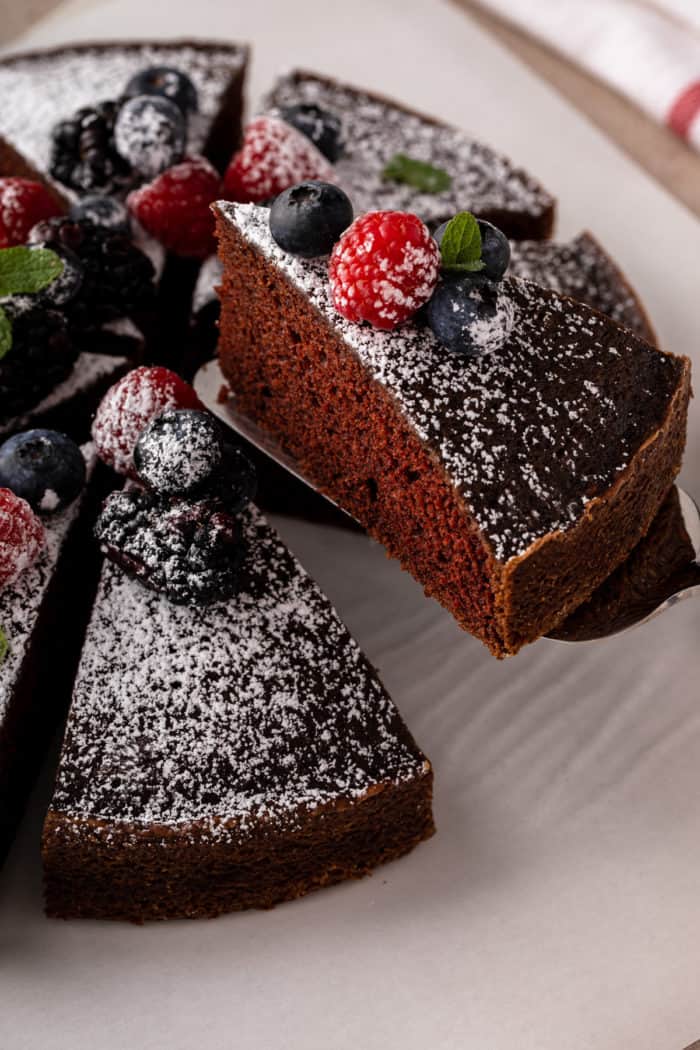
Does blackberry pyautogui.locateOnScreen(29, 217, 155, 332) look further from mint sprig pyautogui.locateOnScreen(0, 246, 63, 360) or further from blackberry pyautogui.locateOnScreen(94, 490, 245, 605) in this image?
blackberry pyautogui.locateOnScreen(94, 490, 245, 605)

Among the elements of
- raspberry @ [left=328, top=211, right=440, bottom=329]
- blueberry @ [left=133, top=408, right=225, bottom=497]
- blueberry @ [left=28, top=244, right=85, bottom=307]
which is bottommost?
blueberry @ [left=28, top=244, right=85, bottom=307]

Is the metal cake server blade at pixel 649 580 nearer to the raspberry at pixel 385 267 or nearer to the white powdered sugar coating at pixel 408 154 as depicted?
the raspberry at pixel 385 267

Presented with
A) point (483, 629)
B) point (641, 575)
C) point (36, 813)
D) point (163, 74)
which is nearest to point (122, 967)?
point (36, 813)

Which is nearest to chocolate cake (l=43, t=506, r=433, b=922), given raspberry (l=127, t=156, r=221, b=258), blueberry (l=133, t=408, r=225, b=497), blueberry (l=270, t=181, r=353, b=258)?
blueberry (l=133, t=408, r=225, b=497)

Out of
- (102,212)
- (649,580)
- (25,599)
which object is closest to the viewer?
(25,599)

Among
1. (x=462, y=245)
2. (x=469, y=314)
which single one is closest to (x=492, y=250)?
(x=462, y=245)

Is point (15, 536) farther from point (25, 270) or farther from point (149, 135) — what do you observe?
point (149, 135)

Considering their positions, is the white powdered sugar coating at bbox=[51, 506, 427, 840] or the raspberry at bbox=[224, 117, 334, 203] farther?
the raspberry at bbox=[224, 117, 334, 203]

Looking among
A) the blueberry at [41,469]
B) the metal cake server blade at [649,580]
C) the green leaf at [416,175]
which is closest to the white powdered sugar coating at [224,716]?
the blueberry at [41,469]
